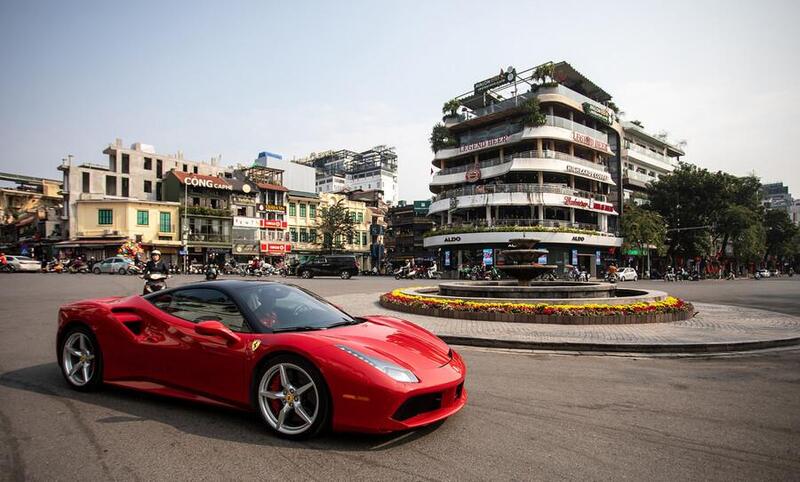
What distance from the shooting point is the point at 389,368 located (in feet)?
11.7

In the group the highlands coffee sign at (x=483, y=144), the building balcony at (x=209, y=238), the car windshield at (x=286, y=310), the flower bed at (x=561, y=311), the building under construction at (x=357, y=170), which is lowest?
the flower bed at (x=561, y=311)

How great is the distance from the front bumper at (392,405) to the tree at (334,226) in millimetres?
59744

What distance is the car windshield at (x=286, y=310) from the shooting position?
426cm

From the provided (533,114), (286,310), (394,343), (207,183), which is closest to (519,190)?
(533,114)

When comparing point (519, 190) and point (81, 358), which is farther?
point (519, 190)

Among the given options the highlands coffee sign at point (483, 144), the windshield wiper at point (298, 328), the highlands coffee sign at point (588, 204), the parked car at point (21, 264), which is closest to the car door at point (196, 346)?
the windshield wiper at point (298, 328)

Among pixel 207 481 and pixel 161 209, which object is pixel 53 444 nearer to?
pixel 207 481

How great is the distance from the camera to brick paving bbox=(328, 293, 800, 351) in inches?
328

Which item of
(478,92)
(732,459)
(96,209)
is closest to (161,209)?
(96,209)

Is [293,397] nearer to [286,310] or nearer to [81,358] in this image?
[286,310]

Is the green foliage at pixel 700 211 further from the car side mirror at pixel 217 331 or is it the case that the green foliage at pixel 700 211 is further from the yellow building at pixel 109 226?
the yellow building at pixel 109 226

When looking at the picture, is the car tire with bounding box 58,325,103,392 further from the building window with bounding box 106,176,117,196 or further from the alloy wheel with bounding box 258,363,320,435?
the building window with bounding box 106,176,117,196

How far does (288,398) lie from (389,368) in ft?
2.98

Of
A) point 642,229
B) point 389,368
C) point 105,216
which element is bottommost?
point 389,368
